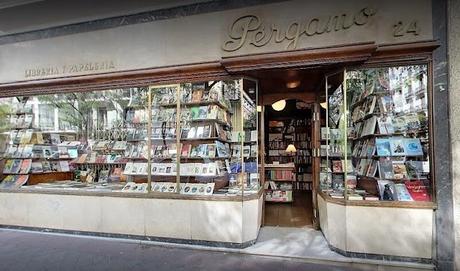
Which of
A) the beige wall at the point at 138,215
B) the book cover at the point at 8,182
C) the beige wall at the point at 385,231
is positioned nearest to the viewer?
the beige wall at the point at 385,231

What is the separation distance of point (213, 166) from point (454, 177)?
2.86 m

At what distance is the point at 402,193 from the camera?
11.3 ft

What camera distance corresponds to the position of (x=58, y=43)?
4578mm

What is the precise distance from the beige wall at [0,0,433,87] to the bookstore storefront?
2cm

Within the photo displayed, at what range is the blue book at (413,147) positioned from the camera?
3.42 meters

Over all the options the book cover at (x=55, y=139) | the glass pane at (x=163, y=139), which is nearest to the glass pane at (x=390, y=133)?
the glass pane at (x=163, y=139)

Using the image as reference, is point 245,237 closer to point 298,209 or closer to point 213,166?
point 213,166

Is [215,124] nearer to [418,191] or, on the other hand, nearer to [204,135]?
[204,135]

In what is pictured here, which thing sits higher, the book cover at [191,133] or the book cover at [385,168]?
the book cover at [191,133]

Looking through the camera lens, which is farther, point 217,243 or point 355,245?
point 217,243

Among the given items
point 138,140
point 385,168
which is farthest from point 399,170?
point 138,140

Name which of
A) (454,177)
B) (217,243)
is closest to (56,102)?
(217,243)

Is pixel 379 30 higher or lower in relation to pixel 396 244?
higher

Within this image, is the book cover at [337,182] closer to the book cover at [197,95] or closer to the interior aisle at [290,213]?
the interior aisle at [290,213]
